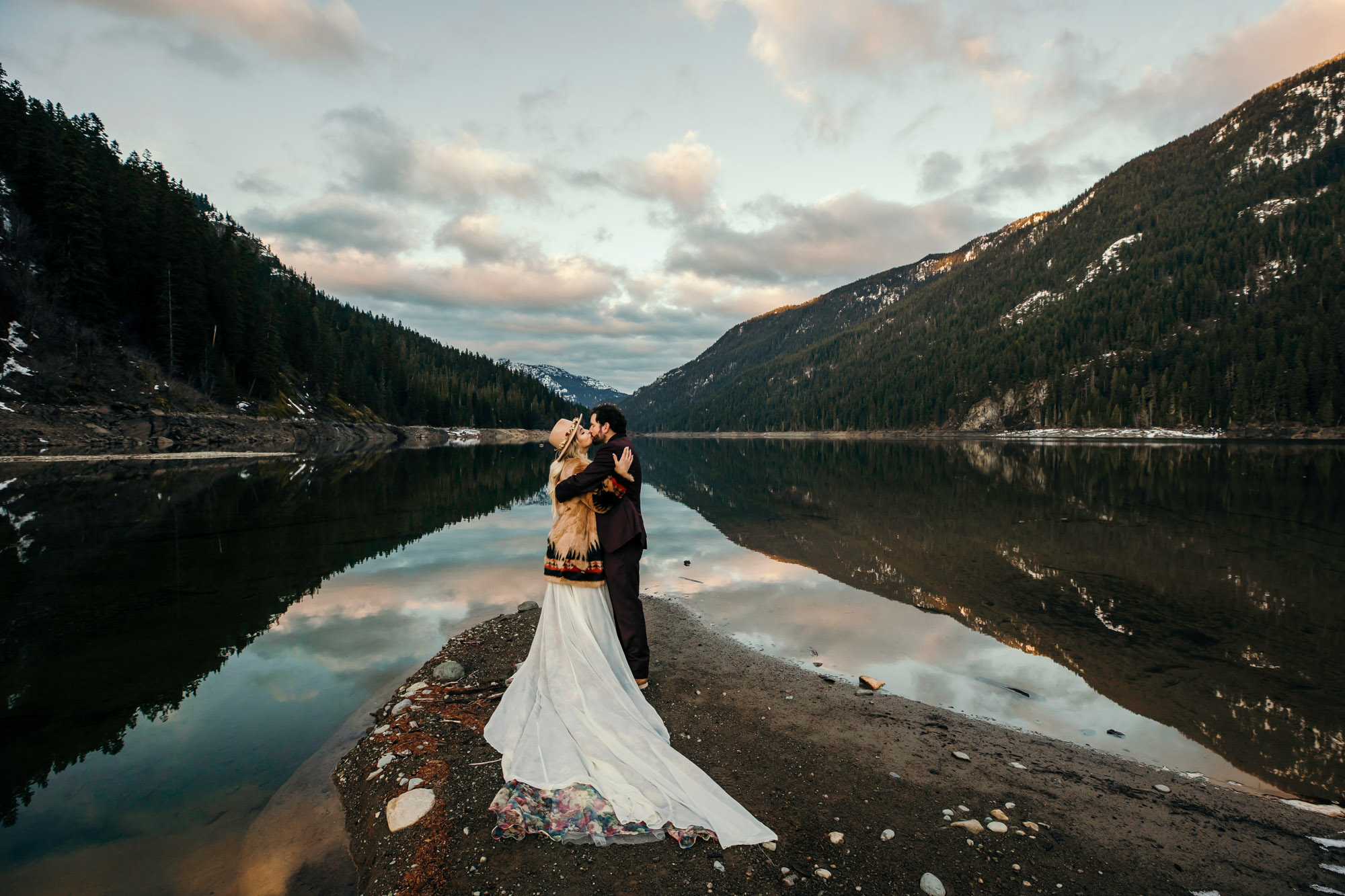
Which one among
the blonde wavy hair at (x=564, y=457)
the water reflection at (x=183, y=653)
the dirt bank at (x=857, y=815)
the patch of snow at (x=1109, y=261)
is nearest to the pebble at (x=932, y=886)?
the dirt bank at (x=857, y=815)

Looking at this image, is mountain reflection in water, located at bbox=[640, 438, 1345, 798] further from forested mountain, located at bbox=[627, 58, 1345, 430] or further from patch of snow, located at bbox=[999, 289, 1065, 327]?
patch of snow, located at bbox=[999, 289, 1065, 327]

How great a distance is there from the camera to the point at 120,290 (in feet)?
163

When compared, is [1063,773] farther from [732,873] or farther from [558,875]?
[558,875]

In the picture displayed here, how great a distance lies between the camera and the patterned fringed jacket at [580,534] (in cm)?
610

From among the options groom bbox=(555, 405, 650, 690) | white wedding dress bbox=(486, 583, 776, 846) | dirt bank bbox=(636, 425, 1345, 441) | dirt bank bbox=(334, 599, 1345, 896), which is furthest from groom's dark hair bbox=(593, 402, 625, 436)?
dirt bank bbox=(636, 425, 1345, 441)

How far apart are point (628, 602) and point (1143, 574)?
44.8 ft

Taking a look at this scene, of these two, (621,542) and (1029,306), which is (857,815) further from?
(1029,306)

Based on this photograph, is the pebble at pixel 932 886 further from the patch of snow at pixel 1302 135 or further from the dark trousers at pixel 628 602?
the patch of snow at pixel 1302 135

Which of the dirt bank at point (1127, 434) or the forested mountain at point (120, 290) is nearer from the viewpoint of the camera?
the forested mountain at point (120, 290)

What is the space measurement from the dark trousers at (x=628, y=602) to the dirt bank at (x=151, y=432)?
50.8m

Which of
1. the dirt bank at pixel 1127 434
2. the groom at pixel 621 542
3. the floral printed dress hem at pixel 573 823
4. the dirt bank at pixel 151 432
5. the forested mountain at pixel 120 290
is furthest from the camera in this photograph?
the dirt bank at pixel 1127 434

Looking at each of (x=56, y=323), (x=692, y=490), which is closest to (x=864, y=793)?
(x=692, y=490)

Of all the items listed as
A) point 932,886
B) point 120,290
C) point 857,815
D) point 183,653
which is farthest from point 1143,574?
point 120,290

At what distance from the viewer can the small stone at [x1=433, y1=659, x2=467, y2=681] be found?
7320 mm
